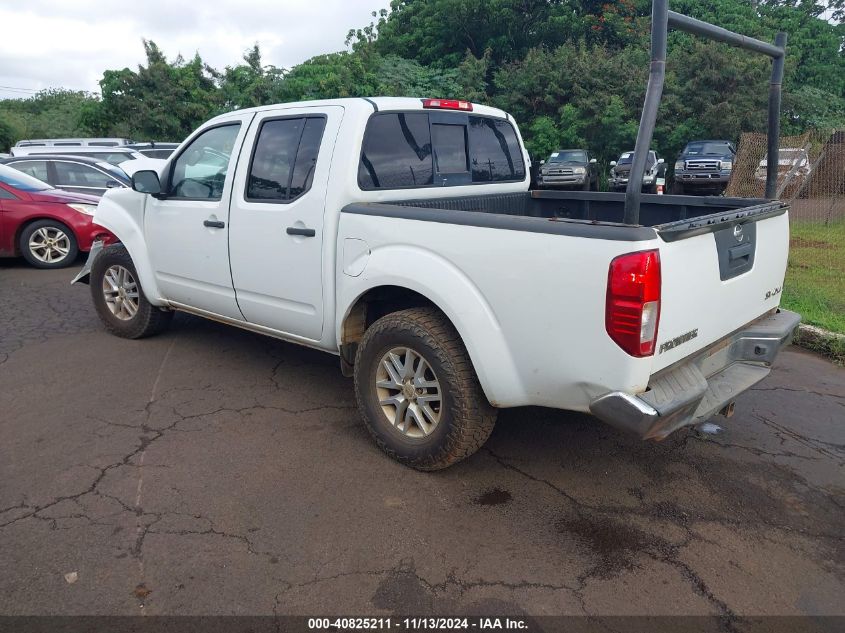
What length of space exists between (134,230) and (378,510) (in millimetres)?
3383

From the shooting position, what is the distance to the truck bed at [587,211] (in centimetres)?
279

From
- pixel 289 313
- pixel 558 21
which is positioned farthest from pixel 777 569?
pixel 558 21

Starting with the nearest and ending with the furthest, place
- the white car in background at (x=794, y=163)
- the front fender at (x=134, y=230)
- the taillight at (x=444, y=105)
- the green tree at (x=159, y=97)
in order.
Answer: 1. the taillight at (x=444, y=105)
2. the front fender at (x=134, y=230)
3. the white car in background at (x=794, y=163)
4. the green tree at (x=159, y=97)

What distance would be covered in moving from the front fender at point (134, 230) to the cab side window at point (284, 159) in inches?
53.5

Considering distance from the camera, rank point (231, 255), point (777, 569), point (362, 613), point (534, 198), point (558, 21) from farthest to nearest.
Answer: point (558, 21), point (534, 198), point (231, 255), point (777, 569), point (362, 613)

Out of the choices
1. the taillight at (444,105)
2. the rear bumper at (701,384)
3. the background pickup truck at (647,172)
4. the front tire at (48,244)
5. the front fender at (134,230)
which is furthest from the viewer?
the background pickup truck at (647,172)

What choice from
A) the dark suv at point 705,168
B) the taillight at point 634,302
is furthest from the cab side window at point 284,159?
the dark suv at point 705,168

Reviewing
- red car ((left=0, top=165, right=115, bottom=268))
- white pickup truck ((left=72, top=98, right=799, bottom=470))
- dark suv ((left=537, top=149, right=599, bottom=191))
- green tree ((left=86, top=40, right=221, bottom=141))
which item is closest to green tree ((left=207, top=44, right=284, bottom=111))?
green tree ((left=86, top=40, right=221, bottom=141))

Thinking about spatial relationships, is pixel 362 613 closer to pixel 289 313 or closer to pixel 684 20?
pixel 289 313

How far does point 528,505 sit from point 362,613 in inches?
42.7

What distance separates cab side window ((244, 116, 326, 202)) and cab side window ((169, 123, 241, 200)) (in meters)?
0.32

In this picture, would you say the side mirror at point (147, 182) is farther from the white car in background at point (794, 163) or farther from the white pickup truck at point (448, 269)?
the white car in background at point (794, 163)

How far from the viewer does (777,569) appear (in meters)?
2.81

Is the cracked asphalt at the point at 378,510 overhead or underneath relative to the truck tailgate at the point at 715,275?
underneath
